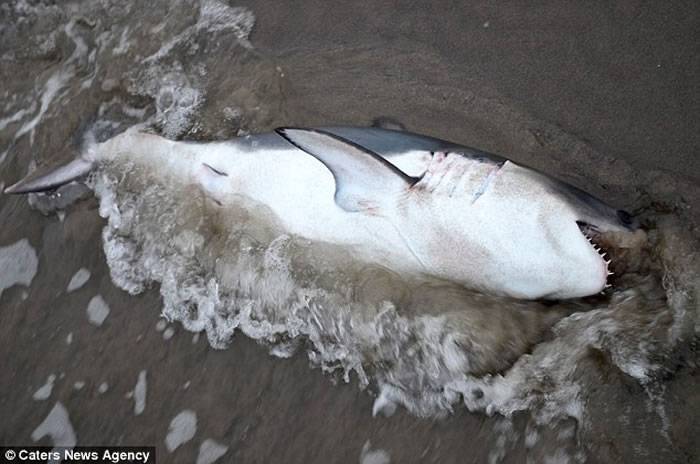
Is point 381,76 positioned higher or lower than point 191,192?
higher

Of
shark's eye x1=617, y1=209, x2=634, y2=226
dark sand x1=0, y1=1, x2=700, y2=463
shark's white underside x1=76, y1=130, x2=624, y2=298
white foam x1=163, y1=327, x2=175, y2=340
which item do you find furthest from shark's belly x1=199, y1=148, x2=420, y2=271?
shark's eye x1=617, y1=209, x2=634, y2=226

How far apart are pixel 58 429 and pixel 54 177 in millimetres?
1365

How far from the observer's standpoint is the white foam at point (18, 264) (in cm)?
399

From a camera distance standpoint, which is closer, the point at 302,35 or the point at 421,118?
the point at 421,118

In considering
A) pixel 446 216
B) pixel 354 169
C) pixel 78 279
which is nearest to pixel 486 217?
pixel 446 216

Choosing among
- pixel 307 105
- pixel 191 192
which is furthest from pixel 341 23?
pixel 191 192

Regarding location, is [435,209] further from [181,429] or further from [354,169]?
[181,429]

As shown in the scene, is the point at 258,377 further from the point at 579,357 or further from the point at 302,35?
the point at 302,35

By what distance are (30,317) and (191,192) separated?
1.15 m

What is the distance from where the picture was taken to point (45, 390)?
3.66 metres

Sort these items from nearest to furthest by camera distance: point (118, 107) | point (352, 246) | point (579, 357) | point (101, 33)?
1. point (579, 357)
2. point (352, 246)
3. point (118, 107)
4. point (101, 33)

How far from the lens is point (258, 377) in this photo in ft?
Answer: 11.2

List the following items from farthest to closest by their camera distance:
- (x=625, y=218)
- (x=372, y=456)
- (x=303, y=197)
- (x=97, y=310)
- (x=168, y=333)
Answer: (x=97, y=310) → (x=168, y=333) → (x=303, y=197) → (x=372, y=456) → (x=625, y=218)

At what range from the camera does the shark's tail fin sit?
3.85 m
